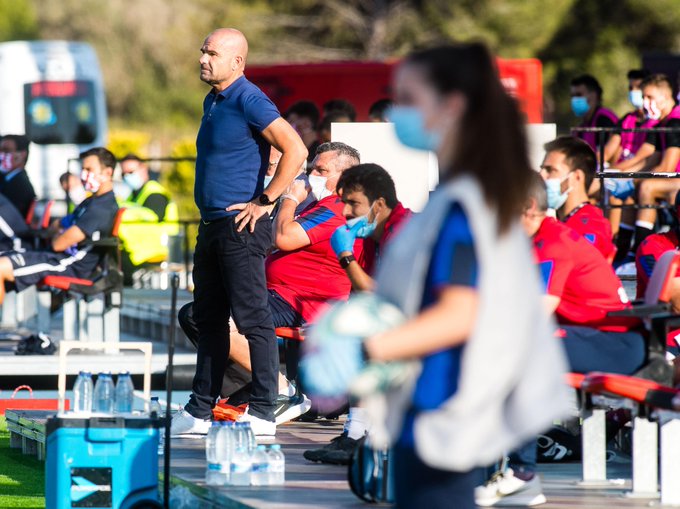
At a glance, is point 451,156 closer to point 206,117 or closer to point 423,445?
point 423,445

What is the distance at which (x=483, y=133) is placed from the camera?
10.7 ft

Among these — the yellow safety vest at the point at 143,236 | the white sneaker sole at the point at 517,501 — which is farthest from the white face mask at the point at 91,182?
the white sneaker sole at the point at 517,501

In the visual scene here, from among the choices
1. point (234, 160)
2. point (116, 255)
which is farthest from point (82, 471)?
point (116, 255)

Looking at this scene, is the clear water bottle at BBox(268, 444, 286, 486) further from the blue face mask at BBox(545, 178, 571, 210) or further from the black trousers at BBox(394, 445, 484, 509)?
the black trousers at BBox(394, 445, 484, 509)

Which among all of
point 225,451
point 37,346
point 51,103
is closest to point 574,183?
point 225,451

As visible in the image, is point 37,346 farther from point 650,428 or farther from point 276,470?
point 650,428

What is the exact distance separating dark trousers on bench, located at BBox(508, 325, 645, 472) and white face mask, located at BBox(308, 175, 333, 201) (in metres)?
2.14

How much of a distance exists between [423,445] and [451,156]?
0.63 meters

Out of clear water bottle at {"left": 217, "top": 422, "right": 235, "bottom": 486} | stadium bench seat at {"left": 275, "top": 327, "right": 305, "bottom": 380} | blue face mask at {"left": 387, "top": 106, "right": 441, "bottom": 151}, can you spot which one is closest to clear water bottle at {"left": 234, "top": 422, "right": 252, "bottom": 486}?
clear water bottle at {"left": 217, "top": 422, "right": 235, "bottom": 486}

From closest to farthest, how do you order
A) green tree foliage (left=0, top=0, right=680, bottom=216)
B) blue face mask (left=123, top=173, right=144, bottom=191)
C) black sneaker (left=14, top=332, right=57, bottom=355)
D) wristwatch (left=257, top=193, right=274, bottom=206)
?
1. wristwatch (left=257, top=193, right=274, bottom=206)
2. black sneaker (left=14, top=332, right=57, bottom=355)
3. blue face mask (left=123, top=173, right=144, bottom=191)
4. green tree foliage (left=0, top=0, right=680, bottom=216)

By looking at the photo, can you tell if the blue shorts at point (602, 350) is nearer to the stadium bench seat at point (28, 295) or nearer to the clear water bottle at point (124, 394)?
the clear water bottle at point (124, 394)

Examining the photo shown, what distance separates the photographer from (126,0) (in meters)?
32.9

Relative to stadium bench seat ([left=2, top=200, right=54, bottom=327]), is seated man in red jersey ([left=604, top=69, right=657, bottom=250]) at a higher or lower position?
higher

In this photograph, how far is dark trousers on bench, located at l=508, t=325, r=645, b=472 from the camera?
18.0 feet
